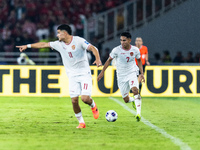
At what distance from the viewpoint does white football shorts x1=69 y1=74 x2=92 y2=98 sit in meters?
8.70

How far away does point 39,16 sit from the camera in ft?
81.1

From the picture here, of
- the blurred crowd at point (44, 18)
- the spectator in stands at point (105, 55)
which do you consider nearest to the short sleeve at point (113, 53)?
the spectator in stands at point (105, 55)

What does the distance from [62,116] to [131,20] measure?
11.7 meters

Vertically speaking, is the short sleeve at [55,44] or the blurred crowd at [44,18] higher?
the blurred crowd at [44,18]

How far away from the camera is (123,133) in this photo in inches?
320

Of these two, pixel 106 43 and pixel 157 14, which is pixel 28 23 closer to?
pixel 106 43

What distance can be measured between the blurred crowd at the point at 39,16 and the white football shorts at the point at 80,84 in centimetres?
1305

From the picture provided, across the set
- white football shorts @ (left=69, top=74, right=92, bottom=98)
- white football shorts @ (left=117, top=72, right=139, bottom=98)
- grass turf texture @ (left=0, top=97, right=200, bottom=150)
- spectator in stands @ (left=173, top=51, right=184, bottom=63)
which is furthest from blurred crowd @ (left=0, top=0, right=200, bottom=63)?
white football shorts @ (left=69, top=74, right=92, bottom=98)

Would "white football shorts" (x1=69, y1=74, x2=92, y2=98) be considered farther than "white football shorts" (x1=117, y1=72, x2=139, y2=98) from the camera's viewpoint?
No

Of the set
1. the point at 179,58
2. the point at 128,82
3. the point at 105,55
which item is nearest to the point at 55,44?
the point at 128,82

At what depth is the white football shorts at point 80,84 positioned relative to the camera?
8703 millimetres

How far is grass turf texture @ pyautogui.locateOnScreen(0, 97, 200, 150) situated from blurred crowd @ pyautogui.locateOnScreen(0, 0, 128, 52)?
34.0ft

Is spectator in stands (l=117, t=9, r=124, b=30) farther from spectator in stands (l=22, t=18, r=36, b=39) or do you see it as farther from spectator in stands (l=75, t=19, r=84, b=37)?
spectator in stands (l=22, t=18, r=36, b=39)

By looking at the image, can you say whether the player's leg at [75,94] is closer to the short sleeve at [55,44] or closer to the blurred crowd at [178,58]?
the short sleeve at [55,44]
